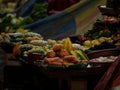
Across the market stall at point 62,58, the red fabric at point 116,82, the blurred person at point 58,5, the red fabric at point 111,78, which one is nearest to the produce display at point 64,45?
the market stall at point 62,58

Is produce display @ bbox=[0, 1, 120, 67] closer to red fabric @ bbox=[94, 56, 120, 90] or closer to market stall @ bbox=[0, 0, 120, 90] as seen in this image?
market stall @ bbox=[0, 0, 120, 90]

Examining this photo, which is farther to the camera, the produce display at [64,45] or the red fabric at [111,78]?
the produce display at [64,45]

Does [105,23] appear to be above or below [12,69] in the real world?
above

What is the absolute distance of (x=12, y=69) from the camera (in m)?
8.95

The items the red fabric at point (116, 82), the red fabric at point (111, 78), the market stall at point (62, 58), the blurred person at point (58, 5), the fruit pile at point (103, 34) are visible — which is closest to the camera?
the red fabric at point (116, 82)

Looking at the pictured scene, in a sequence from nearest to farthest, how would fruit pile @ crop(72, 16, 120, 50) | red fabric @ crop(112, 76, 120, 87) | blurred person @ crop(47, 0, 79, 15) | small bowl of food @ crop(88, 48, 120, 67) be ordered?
red fabric @ crop(112, 76, 120, 87) → small bowl of food @ crop(88, 48, 120, 67) → fruit pile @ crop(72, 16, 120, 50) → blurred person @ crop(47, 0, 79, 15)

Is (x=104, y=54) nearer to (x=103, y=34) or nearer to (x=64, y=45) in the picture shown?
(x=64, y=45)

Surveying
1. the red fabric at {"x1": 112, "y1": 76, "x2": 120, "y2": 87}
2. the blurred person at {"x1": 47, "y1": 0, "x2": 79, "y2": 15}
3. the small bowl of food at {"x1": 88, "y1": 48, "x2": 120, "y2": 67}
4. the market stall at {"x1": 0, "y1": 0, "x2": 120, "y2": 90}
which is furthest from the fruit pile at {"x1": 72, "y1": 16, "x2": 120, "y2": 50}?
the blurred person at {"x1": 47, "y1": 0, "x2": 79, "y2": 15}

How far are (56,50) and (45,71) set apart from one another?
1.91 feet

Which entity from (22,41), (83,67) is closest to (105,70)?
(83,67)

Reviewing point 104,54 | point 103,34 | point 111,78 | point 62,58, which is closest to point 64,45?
point 62,58

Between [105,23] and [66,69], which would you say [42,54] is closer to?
[66,69]

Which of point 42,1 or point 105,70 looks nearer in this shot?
point 105,70

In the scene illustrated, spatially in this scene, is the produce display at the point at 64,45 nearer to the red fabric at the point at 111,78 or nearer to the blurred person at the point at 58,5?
the red fabric at the point at 111,78
